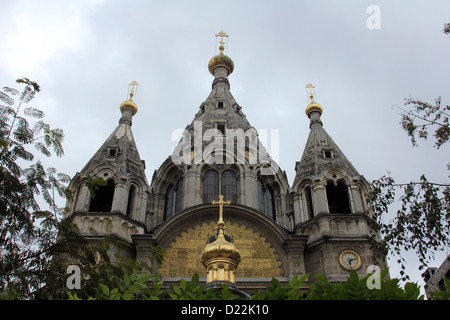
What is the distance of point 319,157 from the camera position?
21.9m

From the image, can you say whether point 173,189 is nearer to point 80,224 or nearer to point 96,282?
point 80,224

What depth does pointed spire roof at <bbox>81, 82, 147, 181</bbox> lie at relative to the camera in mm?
21297

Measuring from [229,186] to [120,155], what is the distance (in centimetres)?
518

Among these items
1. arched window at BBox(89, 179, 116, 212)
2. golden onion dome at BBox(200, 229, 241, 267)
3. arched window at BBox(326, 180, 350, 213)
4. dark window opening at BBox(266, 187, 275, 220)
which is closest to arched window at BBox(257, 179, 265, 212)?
dark window opening at BBox(266, 187, 275, 220)

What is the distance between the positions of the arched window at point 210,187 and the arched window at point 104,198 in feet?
13.3

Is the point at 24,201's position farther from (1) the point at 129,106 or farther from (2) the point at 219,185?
(1) the point at 129,106

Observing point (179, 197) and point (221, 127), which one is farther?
point (221, 127)

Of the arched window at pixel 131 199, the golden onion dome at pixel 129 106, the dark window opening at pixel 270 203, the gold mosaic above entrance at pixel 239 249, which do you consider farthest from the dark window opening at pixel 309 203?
the golden onion dome at pixel 129 106

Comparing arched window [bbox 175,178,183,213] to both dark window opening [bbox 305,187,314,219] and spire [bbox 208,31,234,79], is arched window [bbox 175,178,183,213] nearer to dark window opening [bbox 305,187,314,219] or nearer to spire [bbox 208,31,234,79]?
dark window opening [bbox 305,187,314,219]

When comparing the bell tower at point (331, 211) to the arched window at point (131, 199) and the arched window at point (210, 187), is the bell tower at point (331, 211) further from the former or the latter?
the arched window at point (131, 199)

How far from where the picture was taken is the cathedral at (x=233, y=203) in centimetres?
1756

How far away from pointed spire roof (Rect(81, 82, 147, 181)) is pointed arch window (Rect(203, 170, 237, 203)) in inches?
117

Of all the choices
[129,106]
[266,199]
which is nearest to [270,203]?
[266,199]
